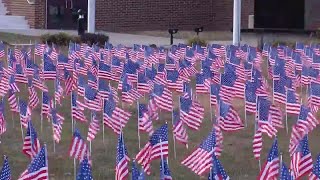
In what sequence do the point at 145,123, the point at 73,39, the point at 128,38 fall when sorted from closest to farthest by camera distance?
the point at 145,123 → the point at 73,39 → the point at 128,38

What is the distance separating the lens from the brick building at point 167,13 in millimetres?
44938

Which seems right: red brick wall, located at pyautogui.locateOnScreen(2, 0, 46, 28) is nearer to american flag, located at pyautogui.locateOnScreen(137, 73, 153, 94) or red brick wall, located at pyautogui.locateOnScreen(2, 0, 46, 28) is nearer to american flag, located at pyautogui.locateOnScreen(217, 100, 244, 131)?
american flag, located at pyautogui.locateOnScreen(137, 73, 153, 94)

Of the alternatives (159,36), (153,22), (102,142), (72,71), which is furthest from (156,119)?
(153,22)

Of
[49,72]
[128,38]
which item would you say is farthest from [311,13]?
[49,72]

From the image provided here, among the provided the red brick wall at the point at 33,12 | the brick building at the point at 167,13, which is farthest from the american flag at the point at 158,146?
the red brick wall at the point at 33,12

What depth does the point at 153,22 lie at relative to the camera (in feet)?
154

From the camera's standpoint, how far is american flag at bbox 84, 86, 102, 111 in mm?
15000

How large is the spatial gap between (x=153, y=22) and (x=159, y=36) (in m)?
3.15

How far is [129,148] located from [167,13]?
33.9m

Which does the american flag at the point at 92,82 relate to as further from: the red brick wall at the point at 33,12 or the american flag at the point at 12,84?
the red brick wall at the point at 33,12

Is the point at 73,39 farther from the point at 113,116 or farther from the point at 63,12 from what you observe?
the point at 113,116

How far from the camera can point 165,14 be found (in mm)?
47125

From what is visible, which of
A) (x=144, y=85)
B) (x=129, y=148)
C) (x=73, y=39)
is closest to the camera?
(x=129, y=148)

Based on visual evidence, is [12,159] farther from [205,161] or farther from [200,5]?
[200,5]
